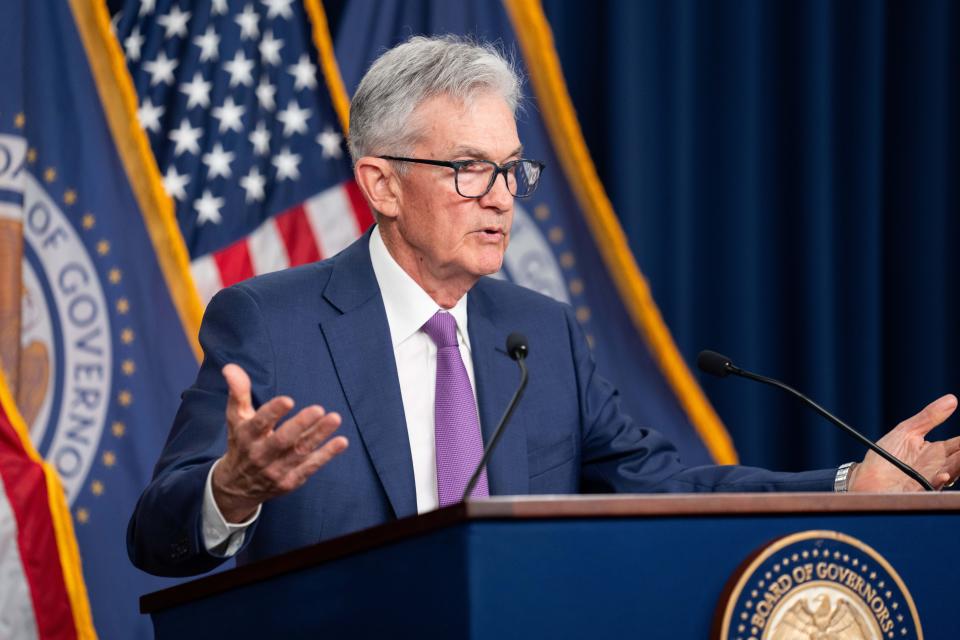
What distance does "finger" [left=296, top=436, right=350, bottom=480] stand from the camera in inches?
62.4

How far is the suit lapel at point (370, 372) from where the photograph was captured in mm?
2195

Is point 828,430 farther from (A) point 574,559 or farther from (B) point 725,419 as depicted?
(A) point 574,559

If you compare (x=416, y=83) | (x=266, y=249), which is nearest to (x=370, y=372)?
(x=416, y=83)

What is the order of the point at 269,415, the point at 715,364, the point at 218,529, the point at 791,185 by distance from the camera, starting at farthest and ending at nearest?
the point at 791,185, the point at 715,364, the point at 218,529, the point at 269,415

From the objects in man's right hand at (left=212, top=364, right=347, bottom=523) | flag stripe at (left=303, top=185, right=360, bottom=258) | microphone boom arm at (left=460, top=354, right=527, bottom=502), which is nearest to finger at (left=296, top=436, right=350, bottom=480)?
man's right hand at (left=212, top=364, right=347, bottom=523)

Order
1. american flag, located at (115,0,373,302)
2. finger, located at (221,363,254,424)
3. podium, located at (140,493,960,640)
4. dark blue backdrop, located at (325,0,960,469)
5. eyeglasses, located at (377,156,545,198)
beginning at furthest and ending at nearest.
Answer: dark blue backdrop, located at (325,0,960,469) < american flag, located at (115,0,373,302) < eyeglasses, located at (377,156,545,198) < finger, located at (221,363,254,424) < podium, located at (140,493,960,640)

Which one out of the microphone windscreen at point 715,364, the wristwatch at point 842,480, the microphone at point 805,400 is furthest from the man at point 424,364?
the microphone windscreen at point 715,364

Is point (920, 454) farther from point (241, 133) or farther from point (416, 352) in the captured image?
point (241, 133)

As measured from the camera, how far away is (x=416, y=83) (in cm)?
246

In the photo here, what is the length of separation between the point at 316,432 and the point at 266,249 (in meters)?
2.08

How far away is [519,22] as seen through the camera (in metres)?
4.02

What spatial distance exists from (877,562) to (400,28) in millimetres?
2629

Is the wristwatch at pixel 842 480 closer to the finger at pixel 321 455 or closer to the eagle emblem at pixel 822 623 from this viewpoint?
the eagle emblem at pixel 822 623

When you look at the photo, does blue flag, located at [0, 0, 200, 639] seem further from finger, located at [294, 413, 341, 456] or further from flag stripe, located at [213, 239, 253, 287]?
finger, located at [294, 413, 341, 456]
